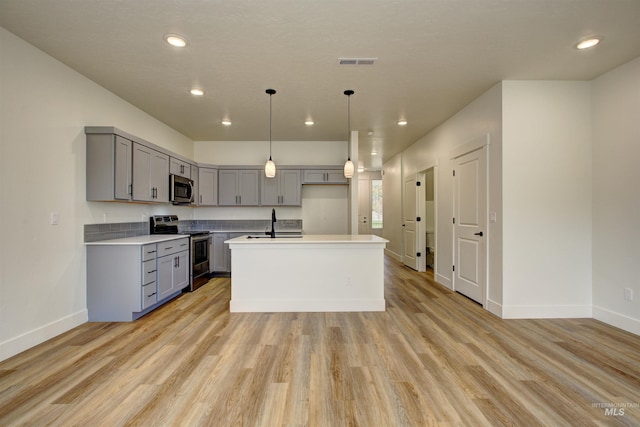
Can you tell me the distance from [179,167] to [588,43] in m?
5.27

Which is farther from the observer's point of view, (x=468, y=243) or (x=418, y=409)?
(x=468, y=243)

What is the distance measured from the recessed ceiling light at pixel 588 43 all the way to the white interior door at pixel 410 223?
3.67m

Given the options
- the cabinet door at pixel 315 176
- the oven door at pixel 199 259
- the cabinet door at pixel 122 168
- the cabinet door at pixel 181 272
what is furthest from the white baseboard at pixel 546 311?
the cabinet door at pixel 122 168

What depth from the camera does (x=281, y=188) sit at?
229 inches

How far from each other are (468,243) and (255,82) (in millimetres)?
3511

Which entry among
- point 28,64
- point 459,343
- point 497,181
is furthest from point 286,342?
point 28,64

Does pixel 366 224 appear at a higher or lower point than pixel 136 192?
lower

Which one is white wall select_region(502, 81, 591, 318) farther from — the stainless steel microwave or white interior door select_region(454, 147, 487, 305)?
the stainless steel microwave

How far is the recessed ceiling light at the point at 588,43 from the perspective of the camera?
257 cm

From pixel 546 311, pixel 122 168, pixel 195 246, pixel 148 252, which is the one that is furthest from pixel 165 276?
pixel 546 311

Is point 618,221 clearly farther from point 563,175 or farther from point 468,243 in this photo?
point 468,243

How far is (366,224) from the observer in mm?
9656

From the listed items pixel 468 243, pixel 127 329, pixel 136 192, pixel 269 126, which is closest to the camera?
pixel 127 329

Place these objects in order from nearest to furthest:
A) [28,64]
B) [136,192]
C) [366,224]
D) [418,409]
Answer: [418,409] → [28,64] → [136,192] → [366,224]
